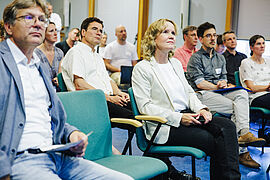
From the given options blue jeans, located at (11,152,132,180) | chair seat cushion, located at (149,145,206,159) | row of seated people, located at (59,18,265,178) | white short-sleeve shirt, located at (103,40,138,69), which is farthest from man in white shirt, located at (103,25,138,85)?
blue jeans, located at (11,152,132,180)

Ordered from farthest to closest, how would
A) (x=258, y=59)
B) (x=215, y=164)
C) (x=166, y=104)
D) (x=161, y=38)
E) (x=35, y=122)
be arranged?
1. (x=258, y=59)
2. (x=161, y=38)
3. (x=166, y=104)
4. (x=215, y=164)
5. (x=35, y=122)

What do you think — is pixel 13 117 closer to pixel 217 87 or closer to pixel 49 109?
pixel 49 109

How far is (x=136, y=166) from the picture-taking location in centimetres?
180

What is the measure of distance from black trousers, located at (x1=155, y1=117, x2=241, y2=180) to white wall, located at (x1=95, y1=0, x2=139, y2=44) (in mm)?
5648

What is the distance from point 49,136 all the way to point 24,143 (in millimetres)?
170

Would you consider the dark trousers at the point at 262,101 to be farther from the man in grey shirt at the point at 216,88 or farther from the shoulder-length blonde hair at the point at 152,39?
the shoulder-length blonde hair at the point at 152,39

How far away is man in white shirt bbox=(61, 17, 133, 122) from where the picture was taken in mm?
3158

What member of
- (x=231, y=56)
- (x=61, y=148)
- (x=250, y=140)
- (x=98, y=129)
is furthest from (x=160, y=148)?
(x=231, y=56)

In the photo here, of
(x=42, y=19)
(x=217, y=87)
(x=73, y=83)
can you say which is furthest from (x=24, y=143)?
(x=217, y=87)

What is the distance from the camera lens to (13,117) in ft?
4.60

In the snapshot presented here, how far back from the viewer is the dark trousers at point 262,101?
148 inches

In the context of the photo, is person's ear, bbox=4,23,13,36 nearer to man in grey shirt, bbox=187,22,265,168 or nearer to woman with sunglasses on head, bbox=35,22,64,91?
woman with sunglasses on head, bbox=35,22,64,91

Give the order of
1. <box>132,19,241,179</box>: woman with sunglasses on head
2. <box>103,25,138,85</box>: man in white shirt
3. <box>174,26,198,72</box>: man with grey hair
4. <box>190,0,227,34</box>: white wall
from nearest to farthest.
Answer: <box>132,19,241,179</box>: woman with sunglasses on head → <box>174,26,198,72</box>: man with grey hair → <box>103,25,138,85</box>: man in white shirt → <box>190,0,227,34</box>: white wall

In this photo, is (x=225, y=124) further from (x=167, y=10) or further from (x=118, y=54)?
(x=167, y=10)
